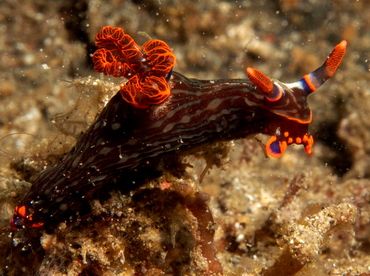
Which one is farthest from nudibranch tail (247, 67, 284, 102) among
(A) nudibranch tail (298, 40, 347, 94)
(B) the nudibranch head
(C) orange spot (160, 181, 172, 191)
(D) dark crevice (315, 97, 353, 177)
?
(D) dark crevice (315, 97, 353, 177)

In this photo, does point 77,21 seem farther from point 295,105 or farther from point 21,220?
point 295,105

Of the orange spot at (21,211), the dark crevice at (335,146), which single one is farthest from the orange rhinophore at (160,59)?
the dark crevice at (335,146)

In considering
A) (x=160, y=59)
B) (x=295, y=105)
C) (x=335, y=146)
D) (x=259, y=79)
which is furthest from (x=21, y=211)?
(x=335, y=146)

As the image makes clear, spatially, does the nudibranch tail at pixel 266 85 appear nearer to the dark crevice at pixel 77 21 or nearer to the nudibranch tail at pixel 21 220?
the nudibranch tail at pixel 21 220

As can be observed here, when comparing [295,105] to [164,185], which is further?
[164,185]

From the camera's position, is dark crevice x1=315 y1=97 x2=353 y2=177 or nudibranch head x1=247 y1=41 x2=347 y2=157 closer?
nudibranch head x1=247 y1=41 x2=347 y2=157

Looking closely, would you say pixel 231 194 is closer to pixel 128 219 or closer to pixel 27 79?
pixel 128 219

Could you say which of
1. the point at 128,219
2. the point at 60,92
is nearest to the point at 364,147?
the point at 128,219

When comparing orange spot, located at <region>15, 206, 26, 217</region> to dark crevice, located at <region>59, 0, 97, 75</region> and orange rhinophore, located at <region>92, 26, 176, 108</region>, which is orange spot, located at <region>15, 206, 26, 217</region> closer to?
orange rhinophore, located at <region>92, 26, 176, 108</region>
